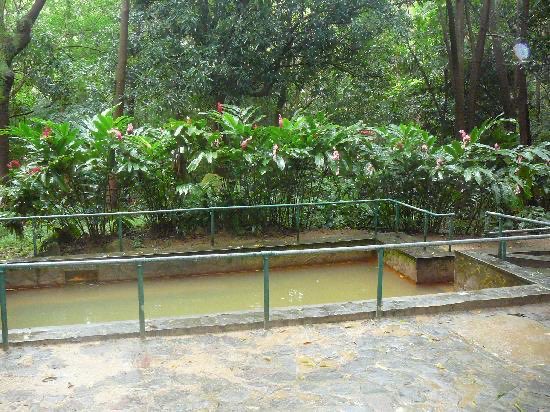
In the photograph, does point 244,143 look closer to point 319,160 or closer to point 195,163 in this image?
point 195,163

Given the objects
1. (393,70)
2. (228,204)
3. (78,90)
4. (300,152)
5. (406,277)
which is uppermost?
(393,70)

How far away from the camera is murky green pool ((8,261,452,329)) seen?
732cm

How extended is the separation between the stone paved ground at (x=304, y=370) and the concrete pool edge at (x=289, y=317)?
9 cm

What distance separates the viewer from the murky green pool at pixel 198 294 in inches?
288

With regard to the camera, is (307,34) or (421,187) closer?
(421,187)

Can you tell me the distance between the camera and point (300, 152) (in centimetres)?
962

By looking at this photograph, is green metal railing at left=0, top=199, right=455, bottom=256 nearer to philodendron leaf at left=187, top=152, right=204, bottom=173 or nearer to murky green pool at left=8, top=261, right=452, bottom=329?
philodendron leaf at left=187, top=152, right=204, bottom=173

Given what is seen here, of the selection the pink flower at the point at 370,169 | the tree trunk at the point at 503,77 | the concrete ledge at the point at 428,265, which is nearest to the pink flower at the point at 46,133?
the pink flower at the point at 370,169

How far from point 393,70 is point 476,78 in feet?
16.1

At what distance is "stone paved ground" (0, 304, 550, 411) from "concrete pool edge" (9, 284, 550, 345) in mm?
93

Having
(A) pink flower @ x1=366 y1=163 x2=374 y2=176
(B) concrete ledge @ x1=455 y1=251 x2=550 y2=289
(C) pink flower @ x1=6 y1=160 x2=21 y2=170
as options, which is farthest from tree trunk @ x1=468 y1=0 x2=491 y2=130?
(C) pink flower @ x1=6 y1=160 x2=21 y2=170

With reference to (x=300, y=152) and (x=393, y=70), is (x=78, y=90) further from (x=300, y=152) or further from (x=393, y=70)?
(x=393, y=70)

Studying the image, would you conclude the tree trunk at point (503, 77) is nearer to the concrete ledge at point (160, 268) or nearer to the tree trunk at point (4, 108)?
the concrete ledge at point (160, 268)

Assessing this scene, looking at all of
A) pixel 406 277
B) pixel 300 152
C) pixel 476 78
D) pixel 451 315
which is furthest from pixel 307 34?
pixel 451 315
